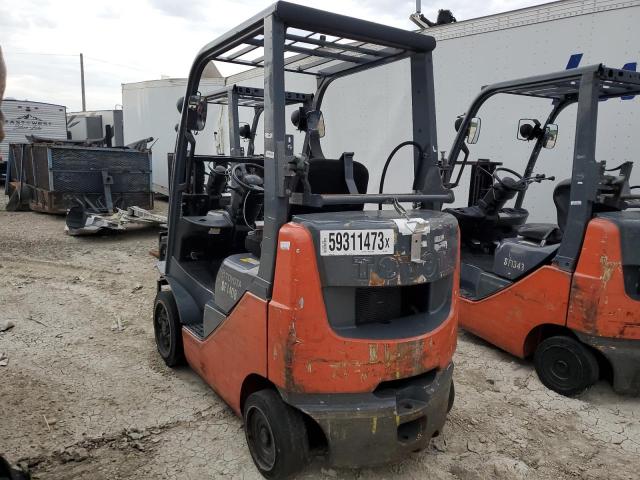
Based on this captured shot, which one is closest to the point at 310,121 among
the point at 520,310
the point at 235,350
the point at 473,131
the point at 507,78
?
the point at 235,350

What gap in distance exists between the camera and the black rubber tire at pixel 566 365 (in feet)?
11.3

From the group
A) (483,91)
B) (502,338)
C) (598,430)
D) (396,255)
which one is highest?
(483,91)

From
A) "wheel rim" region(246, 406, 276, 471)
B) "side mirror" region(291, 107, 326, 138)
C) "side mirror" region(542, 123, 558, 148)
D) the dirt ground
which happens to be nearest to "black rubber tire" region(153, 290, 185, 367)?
the dirt ground

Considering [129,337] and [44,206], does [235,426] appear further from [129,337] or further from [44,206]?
[44,206]

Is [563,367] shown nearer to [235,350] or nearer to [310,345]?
[310,345]

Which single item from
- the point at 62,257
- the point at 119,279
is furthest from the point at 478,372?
the point at 62,257

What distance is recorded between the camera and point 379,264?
7.39ft

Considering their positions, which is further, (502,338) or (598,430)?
(502,338)

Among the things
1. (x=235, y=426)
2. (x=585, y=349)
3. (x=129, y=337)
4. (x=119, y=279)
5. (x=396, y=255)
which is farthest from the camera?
(x=119, y=279)

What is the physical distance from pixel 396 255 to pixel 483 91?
2.94 meters

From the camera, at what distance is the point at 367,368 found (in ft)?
7.61

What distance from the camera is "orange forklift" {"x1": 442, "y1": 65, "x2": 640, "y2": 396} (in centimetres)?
326

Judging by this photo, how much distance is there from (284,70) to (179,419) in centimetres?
225

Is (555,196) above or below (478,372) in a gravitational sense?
above
